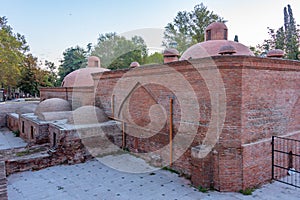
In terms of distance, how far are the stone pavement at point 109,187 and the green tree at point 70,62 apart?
34577mm

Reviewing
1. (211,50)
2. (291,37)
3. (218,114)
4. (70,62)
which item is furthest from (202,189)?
(70,62)

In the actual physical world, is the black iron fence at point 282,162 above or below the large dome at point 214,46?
below

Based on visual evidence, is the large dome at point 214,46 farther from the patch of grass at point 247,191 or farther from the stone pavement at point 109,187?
the stone pavement at point 109,187

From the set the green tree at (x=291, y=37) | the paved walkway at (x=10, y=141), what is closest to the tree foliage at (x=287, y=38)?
the green tree at (x=291, y=37)

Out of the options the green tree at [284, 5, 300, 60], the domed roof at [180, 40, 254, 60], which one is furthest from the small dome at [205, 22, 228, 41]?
the green tree at [284, 5, 300, 60]

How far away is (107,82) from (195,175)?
640 centimetres

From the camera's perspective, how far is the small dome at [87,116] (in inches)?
382

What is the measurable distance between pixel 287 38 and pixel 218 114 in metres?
25.1

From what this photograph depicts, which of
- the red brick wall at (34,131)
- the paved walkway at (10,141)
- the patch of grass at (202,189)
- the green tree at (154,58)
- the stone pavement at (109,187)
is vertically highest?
the green tree at (154,58)

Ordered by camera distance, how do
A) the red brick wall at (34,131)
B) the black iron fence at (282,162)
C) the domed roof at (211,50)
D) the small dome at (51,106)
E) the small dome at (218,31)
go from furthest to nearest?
the small dome at (218,31), the small dome at (51,106), the domed roof at (211,50), the red brick wall at (34,131), the black iron fence at (282,162)

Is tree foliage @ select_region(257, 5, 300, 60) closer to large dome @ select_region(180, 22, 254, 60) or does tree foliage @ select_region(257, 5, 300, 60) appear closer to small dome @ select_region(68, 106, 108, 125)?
large dome @ select_region(180, 22, 254, 60)

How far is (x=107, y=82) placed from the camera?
11047mm

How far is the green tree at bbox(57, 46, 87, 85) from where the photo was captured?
40531mm

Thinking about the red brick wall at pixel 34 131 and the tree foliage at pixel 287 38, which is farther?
the tree foliage at pixel 287 38
